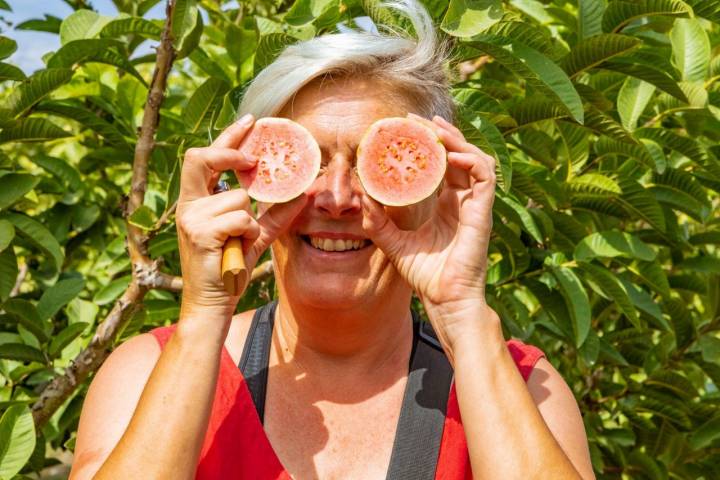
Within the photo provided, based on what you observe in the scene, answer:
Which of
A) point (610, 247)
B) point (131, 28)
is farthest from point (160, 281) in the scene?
point (610, 247)

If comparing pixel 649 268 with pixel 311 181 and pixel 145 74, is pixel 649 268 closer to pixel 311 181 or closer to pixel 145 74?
pixel 311 181

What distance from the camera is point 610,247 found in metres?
2.43

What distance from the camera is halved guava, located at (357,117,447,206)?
176cm

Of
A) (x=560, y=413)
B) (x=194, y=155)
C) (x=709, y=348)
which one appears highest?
(x=194, y=155)

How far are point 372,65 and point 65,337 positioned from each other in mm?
1019

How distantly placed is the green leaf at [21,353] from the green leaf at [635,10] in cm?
153

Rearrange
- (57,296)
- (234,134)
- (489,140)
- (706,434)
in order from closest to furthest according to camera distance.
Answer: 1. (234,134)
2. (489,140)
3. (57,296)
4. (706,434)

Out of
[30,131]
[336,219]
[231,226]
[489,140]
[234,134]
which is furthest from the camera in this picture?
[30,131]

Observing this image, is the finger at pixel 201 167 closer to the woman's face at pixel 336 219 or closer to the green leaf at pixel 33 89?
the woman's face at pixel 336 219

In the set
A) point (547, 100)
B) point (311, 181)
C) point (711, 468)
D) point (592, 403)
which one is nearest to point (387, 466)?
point (311, 181)

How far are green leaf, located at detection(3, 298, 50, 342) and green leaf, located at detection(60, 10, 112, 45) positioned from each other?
0.62 m

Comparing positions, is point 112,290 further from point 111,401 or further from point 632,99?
point 632,99

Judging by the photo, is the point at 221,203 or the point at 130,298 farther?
the point at 130,298

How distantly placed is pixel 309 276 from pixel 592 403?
1581 mm
